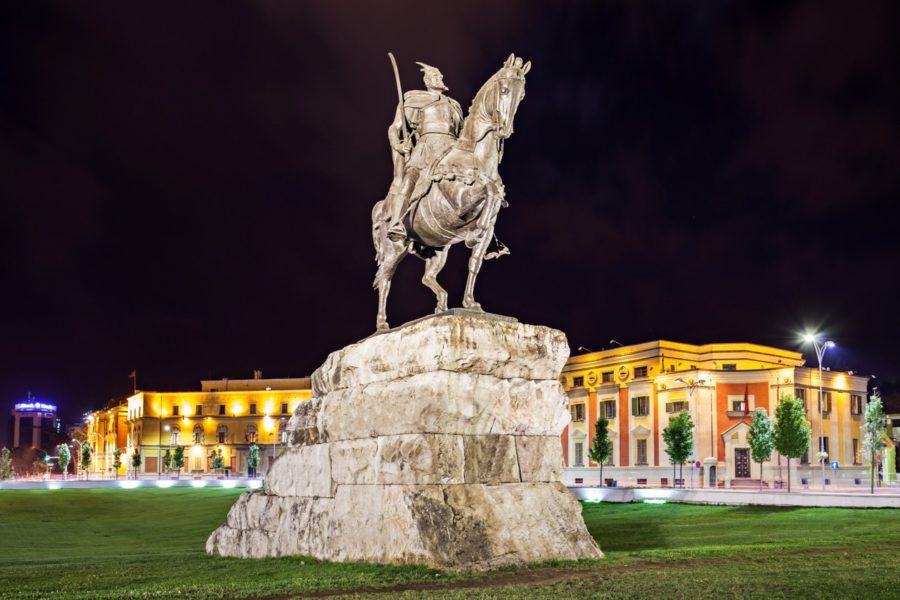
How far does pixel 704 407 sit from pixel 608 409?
13011mm

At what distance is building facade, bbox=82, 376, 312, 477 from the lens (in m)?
123

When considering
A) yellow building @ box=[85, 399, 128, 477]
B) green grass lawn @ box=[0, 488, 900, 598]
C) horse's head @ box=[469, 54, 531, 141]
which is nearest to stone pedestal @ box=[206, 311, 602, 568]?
green grass lawn @ box=[0, 488, 900, 598]

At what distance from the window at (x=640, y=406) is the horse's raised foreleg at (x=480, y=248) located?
216 feet

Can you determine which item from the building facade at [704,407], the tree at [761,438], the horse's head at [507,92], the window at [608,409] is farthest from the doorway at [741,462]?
the horse's head at [507,92]

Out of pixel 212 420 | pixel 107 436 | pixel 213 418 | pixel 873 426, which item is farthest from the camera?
pixel 107 436

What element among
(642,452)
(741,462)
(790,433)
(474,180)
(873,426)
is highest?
(474,180)

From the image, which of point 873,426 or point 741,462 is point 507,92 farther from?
point 741,462

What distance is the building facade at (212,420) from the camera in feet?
404

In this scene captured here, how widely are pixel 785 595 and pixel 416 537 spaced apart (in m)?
4.83

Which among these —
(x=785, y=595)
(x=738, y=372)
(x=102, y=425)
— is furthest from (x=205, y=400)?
(x=785, y=595)

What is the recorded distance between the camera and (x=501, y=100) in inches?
564

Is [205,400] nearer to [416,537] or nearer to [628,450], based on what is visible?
[628,450]

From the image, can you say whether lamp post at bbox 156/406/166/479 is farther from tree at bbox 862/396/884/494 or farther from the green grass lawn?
the green grass lawn

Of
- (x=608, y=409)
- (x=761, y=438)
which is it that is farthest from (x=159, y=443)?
(x=761, y=438)
